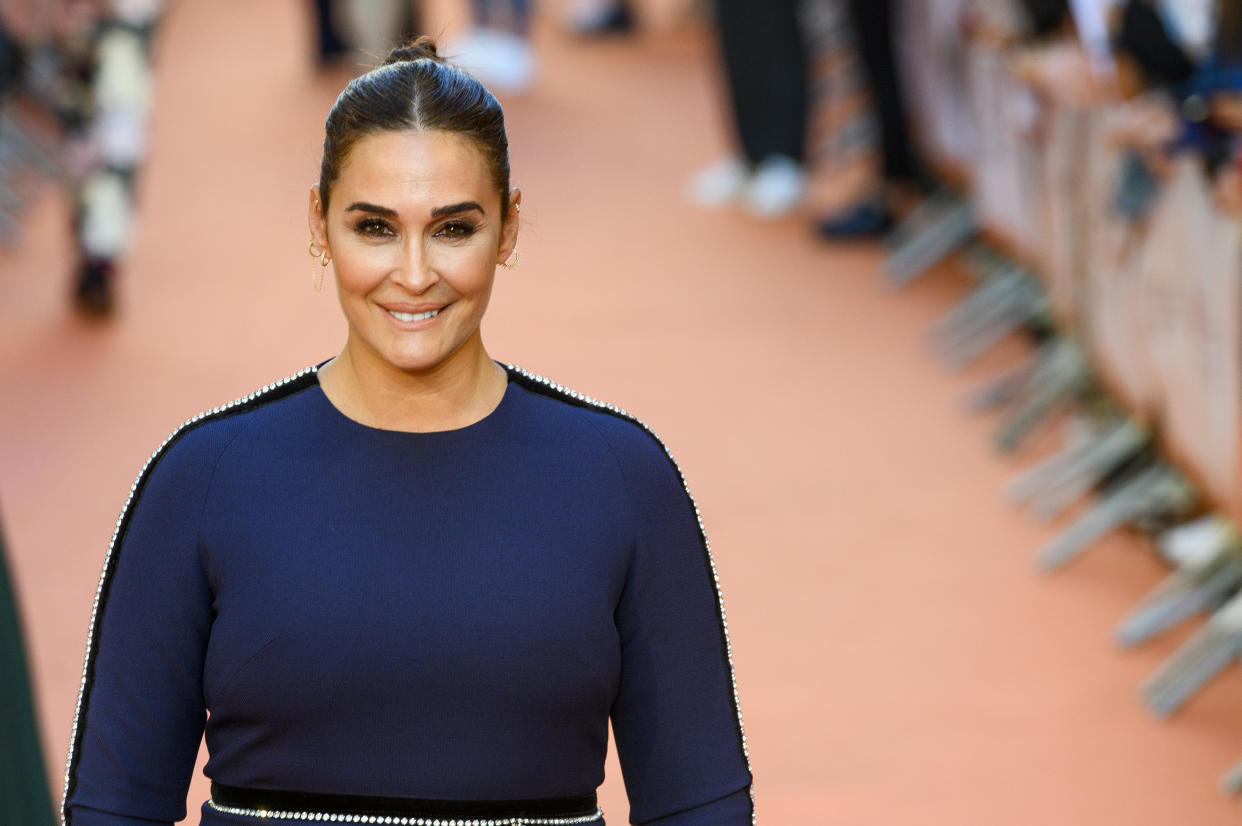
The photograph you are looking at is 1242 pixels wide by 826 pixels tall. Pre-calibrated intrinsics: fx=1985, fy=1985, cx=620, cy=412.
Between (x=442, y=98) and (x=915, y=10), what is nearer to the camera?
(x=442, y=98)

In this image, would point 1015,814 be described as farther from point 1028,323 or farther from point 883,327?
point 883,327

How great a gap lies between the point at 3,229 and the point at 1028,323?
212 inches

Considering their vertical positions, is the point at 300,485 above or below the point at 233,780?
above

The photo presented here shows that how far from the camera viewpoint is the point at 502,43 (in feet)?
41.8

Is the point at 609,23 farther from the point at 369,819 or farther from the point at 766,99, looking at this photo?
the point at 369,819

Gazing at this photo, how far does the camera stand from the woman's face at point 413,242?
6.82 ft

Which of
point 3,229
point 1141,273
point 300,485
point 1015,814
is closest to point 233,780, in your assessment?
point 300,485

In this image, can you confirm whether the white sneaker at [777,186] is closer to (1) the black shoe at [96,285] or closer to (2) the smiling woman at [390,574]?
(1) the black shoe at [96,285]

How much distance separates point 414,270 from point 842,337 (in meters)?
6.28

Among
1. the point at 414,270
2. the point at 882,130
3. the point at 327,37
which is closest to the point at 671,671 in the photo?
the point at 414,270

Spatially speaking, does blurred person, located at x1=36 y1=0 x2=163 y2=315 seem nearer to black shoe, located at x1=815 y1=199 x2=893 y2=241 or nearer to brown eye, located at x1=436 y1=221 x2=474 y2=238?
black shoe, located at x1=815 y1=199 x2=893 y2=241

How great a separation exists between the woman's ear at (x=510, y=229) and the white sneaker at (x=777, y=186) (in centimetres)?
798

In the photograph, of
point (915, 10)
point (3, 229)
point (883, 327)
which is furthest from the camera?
point (3, 229)

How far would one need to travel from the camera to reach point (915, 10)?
29.5 feet
